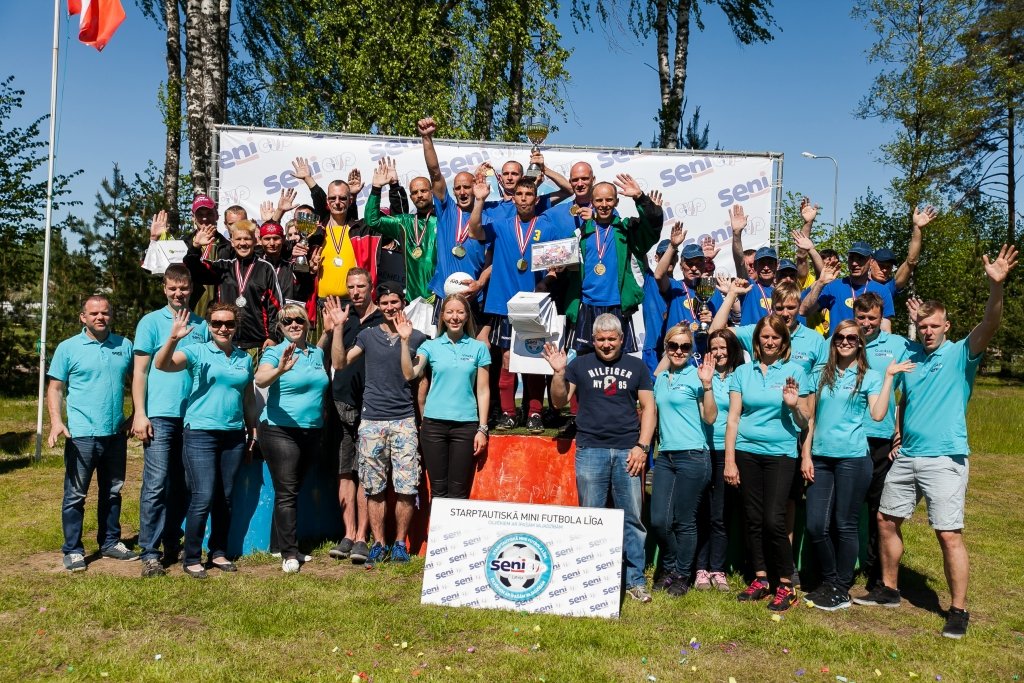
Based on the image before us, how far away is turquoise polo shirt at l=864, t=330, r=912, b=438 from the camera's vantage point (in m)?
5.57

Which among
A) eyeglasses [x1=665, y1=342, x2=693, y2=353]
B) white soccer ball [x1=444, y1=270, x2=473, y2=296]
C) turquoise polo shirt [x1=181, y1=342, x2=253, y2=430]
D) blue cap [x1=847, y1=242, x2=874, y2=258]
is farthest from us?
blue cap [x1=847, y1=242, x2=874, y2=258]

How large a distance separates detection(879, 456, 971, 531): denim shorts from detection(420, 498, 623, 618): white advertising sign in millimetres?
1793

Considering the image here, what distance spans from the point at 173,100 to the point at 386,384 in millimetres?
16691

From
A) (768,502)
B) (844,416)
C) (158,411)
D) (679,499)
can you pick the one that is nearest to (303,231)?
(158,411)

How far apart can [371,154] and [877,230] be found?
20610 millimetres

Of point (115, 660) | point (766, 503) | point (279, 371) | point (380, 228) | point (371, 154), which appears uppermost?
point (371, 154)

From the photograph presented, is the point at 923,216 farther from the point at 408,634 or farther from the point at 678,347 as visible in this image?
the point at 408,634

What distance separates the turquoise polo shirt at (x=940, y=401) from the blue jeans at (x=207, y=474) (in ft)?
14.7

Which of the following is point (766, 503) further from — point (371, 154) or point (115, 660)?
point (371, 154)

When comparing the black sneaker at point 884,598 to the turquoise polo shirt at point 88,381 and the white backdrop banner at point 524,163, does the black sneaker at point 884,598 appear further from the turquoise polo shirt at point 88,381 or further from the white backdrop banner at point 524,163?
the turquoise polo shirt at point 88,381

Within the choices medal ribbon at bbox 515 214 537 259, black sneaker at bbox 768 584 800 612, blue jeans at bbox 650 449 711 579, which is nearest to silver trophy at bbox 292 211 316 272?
medal ribbon at bbox 515 214 537 259

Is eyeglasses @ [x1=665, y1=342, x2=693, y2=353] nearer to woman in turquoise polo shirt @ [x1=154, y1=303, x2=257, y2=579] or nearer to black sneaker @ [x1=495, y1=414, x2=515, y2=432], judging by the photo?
black sneaker @ [x1=495, y1=414, x2=515, y2=432]

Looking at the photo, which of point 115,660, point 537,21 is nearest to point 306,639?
point 115,660

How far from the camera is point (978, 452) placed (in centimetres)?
1288
